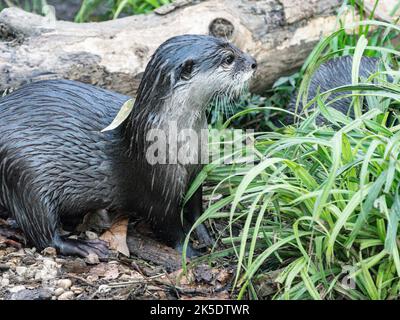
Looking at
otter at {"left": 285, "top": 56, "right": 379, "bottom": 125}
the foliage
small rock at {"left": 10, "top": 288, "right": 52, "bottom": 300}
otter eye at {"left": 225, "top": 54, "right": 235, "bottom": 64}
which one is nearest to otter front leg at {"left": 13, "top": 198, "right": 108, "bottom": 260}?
small rock at {"left": 10, "top": 288, "right": 52, "bottom": 300}

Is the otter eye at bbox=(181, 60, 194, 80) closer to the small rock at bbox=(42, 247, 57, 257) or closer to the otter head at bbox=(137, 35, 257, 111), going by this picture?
the otter head at bbox=(137, 35, 257, 111)

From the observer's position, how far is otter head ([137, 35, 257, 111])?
3.15 m

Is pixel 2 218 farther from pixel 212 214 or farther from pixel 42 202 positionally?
pixel 212 214

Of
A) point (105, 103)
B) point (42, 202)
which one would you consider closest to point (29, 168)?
point (42, 202)

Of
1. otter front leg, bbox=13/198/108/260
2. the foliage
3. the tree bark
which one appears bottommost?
otter front leg, bbox=13/198/108/260

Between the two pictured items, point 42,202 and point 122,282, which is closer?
point 122,282

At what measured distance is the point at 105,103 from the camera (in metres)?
3.46

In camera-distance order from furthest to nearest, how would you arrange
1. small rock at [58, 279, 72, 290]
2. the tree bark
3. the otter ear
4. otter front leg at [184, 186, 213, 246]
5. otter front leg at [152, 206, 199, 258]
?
1. the tree bark
2. otter front leg at [184, 186, 213, 246]
3. otter front leg at [152, 206, 199, 258]
4. the otter ear
5. small rock at [58, 279, 72, 290]

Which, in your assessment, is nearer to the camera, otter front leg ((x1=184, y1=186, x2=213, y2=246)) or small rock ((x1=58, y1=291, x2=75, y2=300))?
small rock ((x1=58, y1=291, x2=75, y2=300))

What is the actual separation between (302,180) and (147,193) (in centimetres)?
72

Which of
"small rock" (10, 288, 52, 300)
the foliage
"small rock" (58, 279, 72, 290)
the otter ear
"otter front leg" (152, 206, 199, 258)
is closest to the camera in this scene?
the foliage

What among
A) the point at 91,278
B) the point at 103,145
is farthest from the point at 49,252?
the point at 103,145

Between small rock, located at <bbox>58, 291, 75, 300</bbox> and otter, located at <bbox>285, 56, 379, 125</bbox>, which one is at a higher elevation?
otter, located at <bbox>285, 56, 379, 125</bbox>

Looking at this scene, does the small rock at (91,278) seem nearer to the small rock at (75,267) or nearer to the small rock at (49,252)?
the small rock at (75,267)
